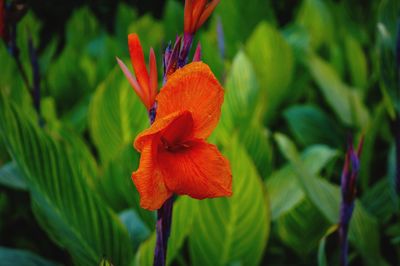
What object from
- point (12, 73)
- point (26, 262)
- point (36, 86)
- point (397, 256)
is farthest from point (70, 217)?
point (397, 256)

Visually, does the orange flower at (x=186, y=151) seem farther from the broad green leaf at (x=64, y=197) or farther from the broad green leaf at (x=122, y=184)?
the broad green leaf at (x=122, y=184)

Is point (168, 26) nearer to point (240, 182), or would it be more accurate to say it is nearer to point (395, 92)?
point (395, 92)

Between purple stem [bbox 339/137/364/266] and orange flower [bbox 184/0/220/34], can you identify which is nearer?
orange flower [bbox 184/0/220/34]

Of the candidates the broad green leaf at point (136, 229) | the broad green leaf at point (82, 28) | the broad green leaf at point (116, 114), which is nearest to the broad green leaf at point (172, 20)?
the broad green leaf at point (82, 28)

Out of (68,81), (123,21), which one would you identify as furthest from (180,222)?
(123,21)

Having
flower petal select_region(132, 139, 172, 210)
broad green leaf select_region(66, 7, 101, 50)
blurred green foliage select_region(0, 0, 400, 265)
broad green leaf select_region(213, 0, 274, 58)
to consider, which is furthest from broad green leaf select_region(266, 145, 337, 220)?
broad green leaf select_region(66, 7, 101, 50)

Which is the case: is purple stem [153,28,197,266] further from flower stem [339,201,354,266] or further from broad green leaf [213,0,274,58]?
broad green leaf [213,0,274,58]
